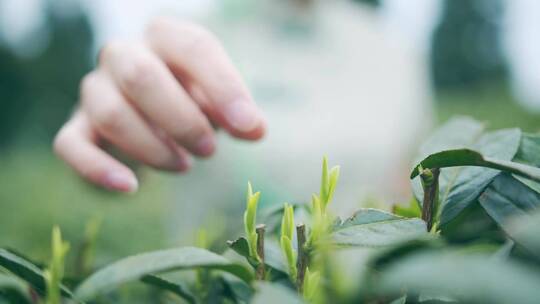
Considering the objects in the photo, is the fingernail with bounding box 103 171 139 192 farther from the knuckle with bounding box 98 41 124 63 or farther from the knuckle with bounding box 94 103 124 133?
the knuckle with bounding box 98 41 124 63

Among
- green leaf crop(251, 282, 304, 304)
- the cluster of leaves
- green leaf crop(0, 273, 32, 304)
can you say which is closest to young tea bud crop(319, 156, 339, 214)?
the cluster of leaves

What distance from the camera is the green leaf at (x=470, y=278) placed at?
0.25 metres

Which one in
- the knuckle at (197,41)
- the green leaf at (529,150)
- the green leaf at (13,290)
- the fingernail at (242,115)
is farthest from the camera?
the knuckle at (197,41)

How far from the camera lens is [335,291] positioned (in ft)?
1.09

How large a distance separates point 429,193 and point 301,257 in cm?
11

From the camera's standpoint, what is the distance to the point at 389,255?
1.01 feet

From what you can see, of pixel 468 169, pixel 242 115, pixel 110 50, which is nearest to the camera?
pixel 468 169

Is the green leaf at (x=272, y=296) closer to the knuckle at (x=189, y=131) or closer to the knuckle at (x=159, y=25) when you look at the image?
the knuckle at (x=189, y=131)

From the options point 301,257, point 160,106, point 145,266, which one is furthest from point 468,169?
point 160,106

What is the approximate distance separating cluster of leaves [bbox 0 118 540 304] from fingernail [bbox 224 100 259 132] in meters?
0.53

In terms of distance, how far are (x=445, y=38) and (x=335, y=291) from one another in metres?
25.9

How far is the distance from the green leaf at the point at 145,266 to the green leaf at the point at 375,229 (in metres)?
0.09

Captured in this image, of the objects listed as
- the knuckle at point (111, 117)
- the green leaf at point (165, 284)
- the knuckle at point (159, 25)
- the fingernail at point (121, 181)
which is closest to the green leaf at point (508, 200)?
the green leaf at point (165, 284)

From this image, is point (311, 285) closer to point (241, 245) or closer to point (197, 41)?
point (241, 245)
